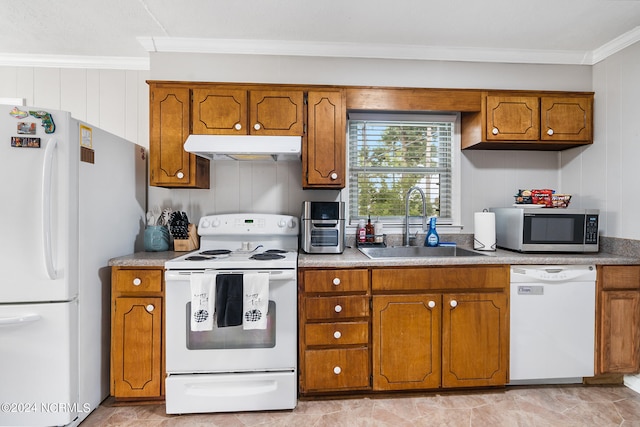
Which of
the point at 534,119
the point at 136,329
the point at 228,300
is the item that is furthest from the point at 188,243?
the point at 534,119

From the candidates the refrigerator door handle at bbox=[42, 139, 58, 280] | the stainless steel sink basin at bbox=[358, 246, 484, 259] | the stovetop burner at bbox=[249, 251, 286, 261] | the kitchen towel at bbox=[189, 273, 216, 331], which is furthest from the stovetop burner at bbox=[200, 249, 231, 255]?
the stainless steel sink basin at bbox=[358, 246, 484, 259]

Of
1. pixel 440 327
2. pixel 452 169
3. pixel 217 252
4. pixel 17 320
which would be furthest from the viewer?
pixel 452 169

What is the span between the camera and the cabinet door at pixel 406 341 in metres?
2.05

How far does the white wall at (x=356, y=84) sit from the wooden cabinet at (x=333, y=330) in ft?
2.72

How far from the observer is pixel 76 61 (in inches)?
103

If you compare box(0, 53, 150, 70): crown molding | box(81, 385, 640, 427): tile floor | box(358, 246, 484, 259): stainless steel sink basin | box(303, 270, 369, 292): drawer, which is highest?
box(0, 53, 150, 70): crown molding

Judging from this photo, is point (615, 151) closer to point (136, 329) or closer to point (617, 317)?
point (617, 317)

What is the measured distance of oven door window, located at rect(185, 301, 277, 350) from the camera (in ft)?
6.42

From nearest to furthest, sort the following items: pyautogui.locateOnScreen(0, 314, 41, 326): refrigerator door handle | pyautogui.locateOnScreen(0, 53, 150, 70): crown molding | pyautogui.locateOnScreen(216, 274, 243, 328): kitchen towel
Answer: pyautogui.locateOnScreen(0, 314, 41, 326): refrigerator door handle, pyautogui.locateOnScreen(216, 274, 243, 328): kitchen towel, pyautogui.locateOnScreen(0, 53, 150, 70): crown molding

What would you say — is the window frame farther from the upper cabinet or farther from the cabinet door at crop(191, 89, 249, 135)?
the cabinet door at crop(191, 89, 249, 135)

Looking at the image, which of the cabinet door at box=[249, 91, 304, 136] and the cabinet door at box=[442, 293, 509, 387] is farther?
the cabinet door at box=[249, 91, 304, 136]

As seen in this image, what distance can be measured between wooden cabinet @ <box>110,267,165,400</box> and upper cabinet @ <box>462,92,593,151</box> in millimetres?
2532

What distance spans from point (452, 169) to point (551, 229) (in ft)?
2.81

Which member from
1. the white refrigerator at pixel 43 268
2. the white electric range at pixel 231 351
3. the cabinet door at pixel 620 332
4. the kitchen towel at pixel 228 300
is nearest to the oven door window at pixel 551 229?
the cabinet door at pixel 620 332
